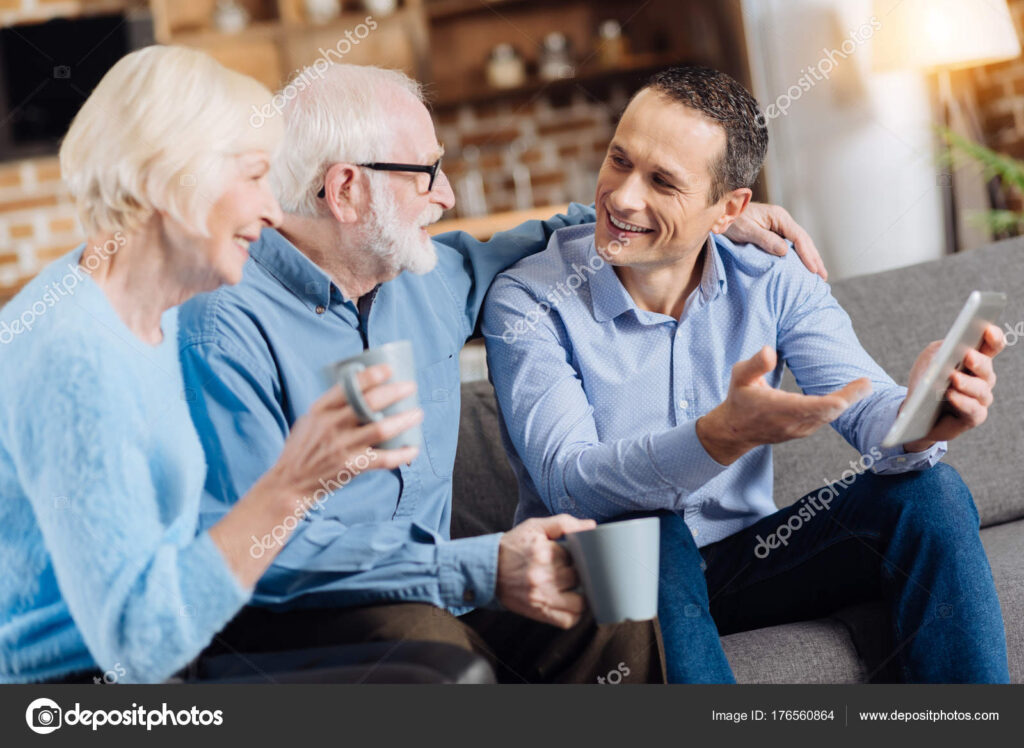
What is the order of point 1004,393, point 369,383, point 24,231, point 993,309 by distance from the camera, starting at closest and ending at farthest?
point 369,383, point 993,309, point 24,231, point 1004,393

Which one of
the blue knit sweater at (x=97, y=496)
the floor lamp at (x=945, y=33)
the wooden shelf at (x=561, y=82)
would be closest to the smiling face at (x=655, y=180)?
the blue knit sweater at (x=97, y=496)

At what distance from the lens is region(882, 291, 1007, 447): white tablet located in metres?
0.75

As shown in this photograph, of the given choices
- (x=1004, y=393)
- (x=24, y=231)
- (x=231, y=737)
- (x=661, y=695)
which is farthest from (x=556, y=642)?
(x=1004, y=393)

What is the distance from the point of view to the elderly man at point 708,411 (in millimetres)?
856

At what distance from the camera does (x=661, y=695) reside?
0.80 metres

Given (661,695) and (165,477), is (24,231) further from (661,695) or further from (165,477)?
(661,695)

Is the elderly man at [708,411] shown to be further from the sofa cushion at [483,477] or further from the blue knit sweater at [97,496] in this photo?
the blue knit sweater at [97,496]

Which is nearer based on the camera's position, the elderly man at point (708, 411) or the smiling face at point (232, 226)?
the smiling face at point (232, 226)

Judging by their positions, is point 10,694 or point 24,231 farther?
point 24,231

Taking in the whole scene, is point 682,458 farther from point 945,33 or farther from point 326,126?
point 945,33

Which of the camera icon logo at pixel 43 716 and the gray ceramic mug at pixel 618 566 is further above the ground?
the gray ceramic mug at pixel 618 566

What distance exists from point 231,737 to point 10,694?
15 cm

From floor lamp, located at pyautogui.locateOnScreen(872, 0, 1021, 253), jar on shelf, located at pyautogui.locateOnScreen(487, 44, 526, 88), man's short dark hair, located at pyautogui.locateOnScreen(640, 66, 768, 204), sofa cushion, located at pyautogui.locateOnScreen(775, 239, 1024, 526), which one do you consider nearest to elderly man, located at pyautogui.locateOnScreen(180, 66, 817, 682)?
man's short dark hair, located at pyautogui.locateOnScreen(640, 66, 768, 204)

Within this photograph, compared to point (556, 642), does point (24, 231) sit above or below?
above
